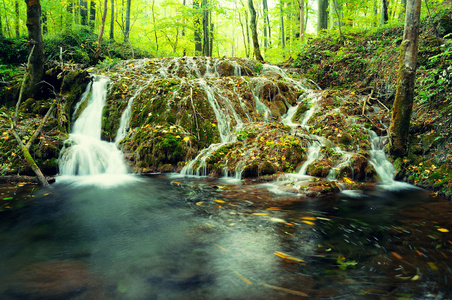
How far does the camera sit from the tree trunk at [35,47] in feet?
24.5

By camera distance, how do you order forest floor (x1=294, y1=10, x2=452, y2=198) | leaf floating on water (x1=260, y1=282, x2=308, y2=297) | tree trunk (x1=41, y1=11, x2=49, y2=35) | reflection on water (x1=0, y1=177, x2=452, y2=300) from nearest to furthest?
leaf floating on water (x1=260, y1=282, x2=308, y2=297), reflection on water (x1=0, y1=177, x2=452, y2=300), forest floor (x1=294, y1=10, x2=452, y2=198), tree trunk (x1=41, y1=11, x2=49, y2=35)

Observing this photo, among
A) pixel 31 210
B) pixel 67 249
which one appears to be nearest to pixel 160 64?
pixel 31 210

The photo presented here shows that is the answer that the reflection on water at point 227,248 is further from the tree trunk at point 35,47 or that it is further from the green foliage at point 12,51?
the green foliage at point 12,51

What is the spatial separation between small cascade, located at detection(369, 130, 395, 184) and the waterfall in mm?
6886

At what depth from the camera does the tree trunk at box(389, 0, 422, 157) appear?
5078 millimetres

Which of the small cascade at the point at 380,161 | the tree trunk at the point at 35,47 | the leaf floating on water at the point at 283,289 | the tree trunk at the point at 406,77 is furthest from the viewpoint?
the tree trunk at the point at 35,47

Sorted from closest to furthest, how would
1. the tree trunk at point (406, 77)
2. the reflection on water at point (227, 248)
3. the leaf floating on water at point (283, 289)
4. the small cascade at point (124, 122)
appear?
the leaf floating on water at point (283, 289) → the reflection on water at point (227, 248) → the tree trunk at point (406, 77) → the small cascade at point (124, 122)

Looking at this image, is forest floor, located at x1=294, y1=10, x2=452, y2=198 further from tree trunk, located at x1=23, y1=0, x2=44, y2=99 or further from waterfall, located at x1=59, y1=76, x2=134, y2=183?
tree trunk, located at x1=23, y1=0, x2=44, y2=99

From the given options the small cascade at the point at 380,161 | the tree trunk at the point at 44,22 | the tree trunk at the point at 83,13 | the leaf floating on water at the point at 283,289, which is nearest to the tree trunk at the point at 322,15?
the small cascade at the point at 380,161

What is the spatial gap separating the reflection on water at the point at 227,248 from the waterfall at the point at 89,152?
6.39 ft

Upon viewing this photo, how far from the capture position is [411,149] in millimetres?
5930

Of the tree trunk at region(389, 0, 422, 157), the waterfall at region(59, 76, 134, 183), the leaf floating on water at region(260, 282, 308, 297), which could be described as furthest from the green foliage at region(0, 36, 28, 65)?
the tree trunk at region(389, 0, 422, 157)

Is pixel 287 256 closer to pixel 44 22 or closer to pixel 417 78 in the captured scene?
pixel 417 78

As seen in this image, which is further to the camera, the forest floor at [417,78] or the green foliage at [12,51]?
the green foliage at [12,51]
